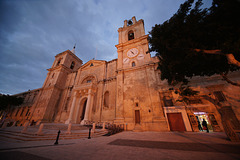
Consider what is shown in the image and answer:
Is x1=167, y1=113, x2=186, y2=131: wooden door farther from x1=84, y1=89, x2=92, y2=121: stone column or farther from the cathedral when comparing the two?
x1=84, y1=89, x2=92, y2=121: stone column

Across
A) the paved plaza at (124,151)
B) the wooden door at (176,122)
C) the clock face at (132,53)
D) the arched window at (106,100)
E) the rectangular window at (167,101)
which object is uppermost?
the clock face at (132,53)

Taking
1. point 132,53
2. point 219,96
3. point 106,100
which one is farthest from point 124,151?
point 132,53

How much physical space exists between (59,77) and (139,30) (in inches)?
917

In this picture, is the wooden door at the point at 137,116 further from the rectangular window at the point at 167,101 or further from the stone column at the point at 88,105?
the stone column at the point at 88,105

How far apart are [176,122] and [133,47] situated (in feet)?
46.8

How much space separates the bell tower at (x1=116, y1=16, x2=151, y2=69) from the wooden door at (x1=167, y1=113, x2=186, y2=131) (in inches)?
352

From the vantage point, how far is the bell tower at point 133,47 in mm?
15750

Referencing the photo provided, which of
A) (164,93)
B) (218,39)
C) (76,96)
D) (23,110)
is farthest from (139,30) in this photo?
(23,110)

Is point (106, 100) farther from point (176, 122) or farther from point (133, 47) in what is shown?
point (133, 47)

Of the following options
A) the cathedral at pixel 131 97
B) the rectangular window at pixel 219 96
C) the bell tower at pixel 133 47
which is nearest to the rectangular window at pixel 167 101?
the cathedral at pixel 131 97

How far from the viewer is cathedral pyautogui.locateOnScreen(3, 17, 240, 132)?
33.2ft

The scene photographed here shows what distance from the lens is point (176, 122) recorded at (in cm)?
1063

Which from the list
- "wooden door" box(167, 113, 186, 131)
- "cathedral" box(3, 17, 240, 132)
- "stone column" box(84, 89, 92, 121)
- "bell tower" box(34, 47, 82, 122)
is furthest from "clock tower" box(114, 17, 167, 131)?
"bell tower" box(34, 47, 82, 122)

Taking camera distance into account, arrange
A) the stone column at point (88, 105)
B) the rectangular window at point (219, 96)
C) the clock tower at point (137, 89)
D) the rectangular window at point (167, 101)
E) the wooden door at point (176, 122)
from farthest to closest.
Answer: the stone column at point (88, 105)
the rectangular window at point (167, 101)
the clock tower at point (137, 89)
the wooden door at point (176, 122)
the rectangular window at point (219, 96)
